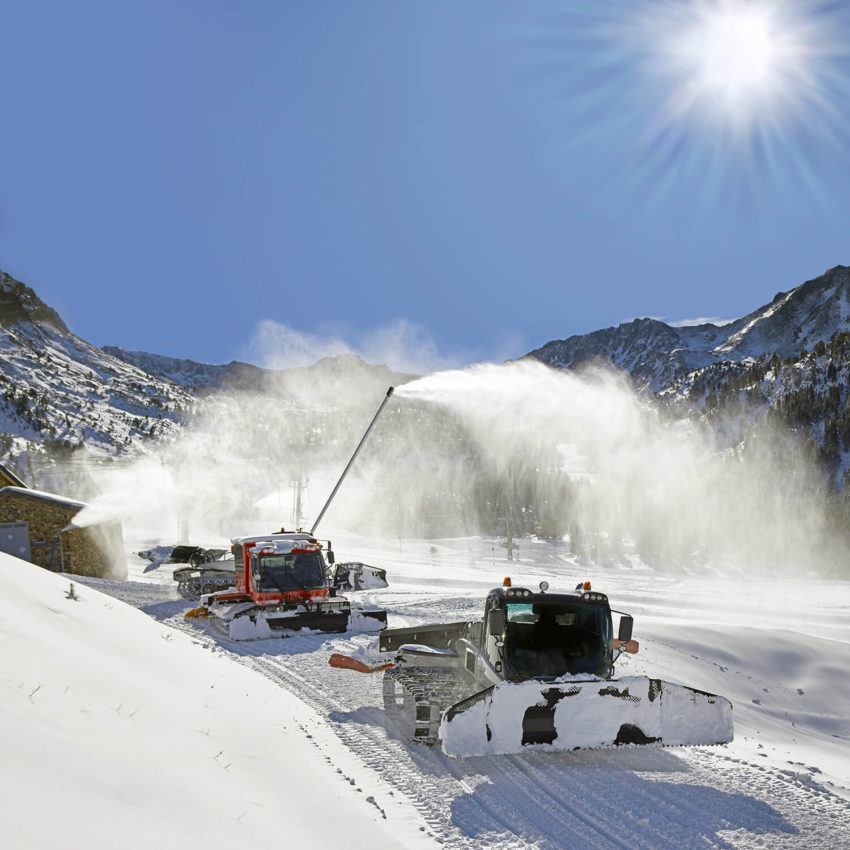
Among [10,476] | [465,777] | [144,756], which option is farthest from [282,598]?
[10,476]

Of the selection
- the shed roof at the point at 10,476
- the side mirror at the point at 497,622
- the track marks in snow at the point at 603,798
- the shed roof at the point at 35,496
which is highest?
the shed roof at the point at 10,476

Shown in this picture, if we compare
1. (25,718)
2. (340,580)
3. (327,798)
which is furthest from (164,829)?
(340,580)

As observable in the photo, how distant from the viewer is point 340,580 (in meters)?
29.2

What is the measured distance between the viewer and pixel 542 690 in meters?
7.93

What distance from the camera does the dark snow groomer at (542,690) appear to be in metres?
A: 7.78

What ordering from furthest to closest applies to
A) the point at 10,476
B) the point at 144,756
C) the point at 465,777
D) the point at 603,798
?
the point at 10,476 < the point at 465,777 < the point at 603,798 < the point at 144,756

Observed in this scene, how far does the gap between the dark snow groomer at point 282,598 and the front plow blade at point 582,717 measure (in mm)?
10177

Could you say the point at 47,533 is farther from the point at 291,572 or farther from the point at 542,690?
the point at 542,690

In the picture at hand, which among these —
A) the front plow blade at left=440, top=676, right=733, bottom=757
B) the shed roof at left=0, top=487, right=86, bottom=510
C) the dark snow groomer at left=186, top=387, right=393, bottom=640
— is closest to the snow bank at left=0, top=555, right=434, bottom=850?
the front plow blade at left=440, top=676, right=733, bottom=757

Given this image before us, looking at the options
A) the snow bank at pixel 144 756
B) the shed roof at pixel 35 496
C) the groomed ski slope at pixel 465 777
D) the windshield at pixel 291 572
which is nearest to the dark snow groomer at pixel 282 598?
the windshield at pixel 291 572

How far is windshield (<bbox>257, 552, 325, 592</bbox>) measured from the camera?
19.4 meters

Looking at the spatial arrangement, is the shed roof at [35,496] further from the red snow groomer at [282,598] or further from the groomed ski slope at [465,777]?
the groomed ski slope at [465,777]

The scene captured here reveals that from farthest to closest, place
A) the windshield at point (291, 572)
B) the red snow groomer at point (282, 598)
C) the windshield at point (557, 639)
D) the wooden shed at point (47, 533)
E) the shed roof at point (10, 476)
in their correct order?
the shed roof at point (10, 476), the wooden shed at point (47, 533), the windshield at point (291, 572), the red snow groomer at point (282, 598), the windshield at point (557, 639)

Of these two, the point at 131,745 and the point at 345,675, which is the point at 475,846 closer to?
the point at 131,745
